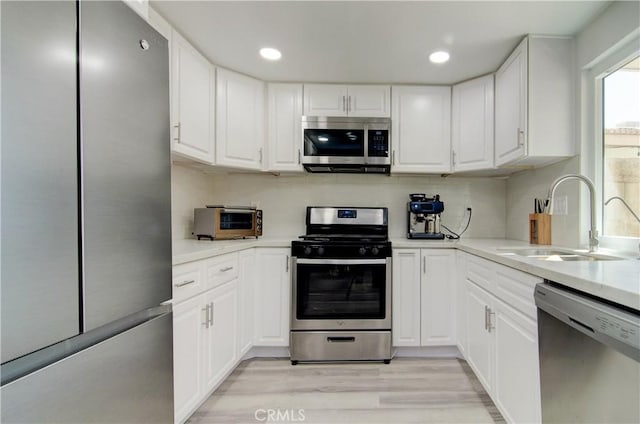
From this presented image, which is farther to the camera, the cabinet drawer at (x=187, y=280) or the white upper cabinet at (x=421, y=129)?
the white upper cabinet at (x=421, y=129)

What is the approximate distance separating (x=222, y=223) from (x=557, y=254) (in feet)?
7.40

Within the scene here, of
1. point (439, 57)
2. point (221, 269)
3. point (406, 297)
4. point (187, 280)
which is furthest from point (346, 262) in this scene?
point (439, 57)

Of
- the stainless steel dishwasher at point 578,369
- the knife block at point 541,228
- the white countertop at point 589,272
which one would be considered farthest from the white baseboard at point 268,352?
the knife block at point 541,228

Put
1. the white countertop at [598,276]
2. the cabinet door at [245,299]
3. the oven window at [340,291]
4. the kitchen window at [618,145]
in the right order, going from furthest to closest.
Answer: the oven window at [340,291]
the cabinet door at [245,299]
the kitchen window at [618,145]
the white countertop at [598,276]

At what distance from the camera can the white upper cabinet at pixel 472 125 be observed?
212cm

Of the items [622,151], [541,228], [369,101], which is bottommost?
[541,228]

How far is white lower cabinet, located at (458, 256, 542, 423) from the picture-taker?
3.80 feet

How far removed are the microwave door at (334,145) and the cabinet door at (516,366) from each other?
146 centimetres

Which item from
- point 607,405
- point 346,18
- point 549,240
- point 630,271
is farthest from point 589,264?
point 346,18

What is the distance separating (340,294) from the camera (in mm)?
2096

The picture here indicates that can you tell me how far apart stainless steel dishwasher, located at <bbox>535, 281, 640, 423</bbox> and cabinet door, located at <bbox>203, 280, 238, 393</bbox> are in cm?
165

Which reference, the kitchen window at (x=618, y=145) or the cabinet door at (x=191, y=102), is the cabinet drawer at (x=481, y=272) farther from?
the cabinet door at (x=191, y=102)

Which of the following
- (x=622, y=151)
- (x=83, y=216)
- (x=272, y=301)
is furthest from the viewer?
(x=272, y=301)

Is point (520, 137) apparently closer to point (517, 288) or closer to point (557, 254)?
point (557, 254)
